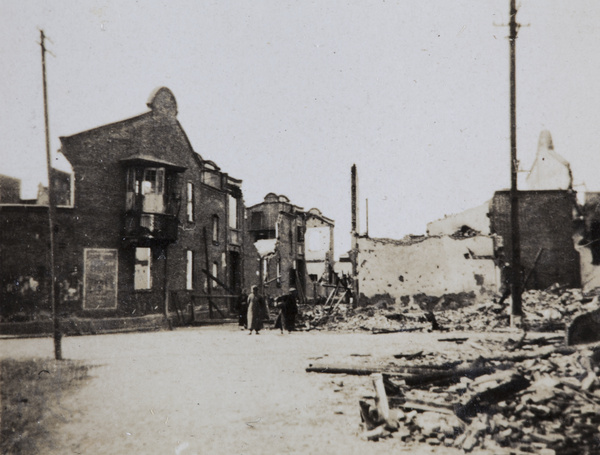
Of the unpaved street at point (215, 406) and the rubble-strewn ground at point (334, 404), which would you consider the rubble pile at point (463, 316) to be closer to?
the rubble-strewn ground at point (334, 404)

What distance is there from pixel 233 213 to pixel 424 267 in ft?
44.2

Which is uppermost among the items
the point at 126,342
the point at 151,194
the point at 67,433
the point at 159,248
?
the point at 151,194

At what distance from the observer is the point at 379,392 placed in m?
5.87

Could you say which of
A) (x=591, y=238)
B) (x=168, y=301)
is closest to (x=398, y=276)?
(x=168, y=301)

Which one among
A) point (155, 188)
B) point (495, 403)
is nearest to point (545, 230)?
point (155, 188)

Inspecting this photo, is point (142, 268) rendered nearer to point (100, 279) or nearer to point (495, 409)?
point (100, 279)

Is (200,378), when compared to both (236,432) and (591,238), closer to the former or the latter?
(236,432)

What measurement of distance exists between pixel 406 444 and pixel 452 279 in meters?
18.6

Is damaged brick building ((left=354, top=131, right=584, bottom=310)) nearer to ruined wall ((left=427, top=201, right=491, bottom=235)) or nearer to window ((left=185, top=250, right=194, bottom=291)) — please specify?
ruined wall ((left=427, top=201, right=491, bottom=235))

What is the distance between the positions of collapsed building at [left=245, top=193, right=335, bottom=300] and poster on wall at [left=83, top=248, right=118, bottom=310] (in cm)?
1270

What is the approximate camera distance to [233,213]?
1222 inches

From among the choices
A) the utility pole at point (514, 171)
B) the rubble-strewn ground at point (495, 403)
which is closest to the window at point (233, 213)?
the utility pole at point (514, 171)

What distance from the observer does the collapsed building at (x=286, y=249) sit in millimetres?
35938

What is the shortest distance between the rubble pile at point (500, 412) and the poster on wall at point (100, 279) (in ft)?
53.2
